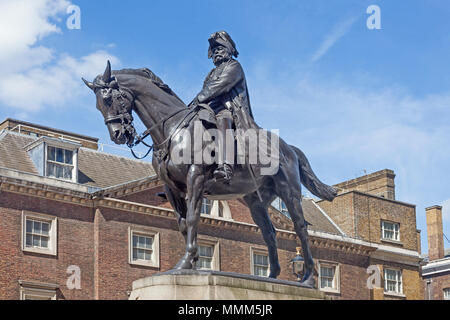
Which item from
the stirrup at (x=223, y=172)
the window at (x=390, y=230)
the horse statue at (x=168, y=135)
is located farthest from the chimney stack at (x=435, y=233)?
the stirrup at (x=223, y=172)

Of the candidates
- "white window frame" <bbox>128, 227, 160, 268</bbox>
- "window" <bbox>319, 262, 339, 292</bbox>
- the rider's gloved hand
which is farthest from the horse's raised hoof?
"window" <bbox>319, 262, 339, 292</bbox>

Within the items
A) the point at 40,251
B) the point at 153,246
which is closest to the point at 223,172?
the point at 40,251

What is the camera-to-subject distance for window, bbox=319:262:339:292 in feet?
150

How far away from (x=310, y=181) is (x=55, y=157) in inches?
986

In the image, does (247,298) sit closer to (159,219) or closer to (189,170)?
(189,170)

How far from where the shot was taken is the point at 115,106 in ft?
38.3

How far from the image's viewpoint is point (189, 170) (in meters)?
11.6

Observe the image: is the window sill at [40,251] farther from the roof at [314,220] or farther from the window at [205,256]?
the roof at [314,220]

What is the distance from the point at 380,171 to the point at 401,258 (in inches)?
245

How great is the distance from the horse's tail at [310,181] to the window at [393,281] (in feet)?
119

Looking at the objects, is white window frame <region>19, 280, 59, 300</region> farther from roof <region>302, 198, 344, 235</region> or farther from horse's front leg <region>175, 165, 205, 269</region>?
horse's front leg <region>175, 165, 205, 269</region>

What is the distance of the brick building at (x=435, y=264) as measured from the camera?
54.5 metres

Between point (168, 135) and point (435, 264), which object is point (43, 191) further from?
point (435, 264)
